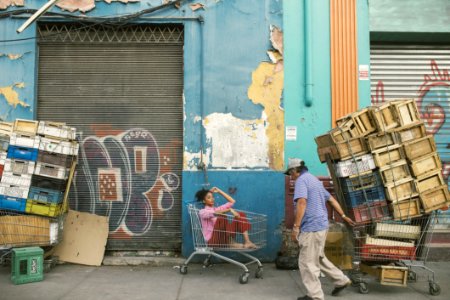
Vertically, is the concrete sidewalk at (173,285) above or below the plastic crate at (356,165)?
below

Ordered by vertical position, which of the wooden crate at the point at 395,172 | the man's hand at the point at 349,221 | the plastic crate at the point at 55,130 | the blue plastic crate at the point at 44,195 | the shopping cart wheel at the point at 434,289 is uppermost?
the plastic crate at the point at 55,130

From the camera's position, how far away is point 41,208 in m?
7.15

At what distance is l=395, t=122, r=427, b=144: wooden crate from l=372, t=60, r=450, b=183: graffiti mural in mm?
2582

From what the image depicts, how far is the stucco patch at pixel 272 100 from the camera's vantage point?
830cm

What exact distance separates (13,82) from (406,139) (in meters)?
6.77

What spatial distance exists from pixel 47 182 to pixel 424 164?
5621 mm

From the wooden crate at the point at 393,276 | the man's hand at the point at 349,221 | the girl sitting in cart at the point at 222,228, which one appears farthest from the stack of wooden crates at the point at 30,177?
the wooden crate at the point at 393,276

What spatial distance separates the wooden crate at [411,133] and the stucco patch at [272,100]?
2437 mm

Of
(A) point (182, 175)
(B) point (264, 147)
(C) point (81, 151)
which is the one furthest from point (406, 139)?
(C) point (81, 151)

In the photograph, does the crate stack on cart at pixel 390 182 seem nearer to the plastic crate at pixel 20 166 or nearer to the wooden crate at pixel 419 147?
the wooden crate at pixel 419 147

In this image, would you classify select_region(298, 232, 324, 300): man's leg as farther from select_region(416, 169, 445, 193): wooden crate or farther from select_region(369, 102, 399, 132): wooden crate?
select_region(369, 102, 399, 132): wooden crate

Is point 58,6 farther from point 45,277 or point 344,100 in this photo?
point 344,100

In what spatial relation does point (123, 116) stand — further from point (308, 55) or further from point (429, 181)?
point (429, 181)

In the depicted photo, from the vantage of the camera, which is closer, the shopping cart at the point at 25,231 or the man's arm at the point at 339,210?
the man's arm at the point at 339,210
